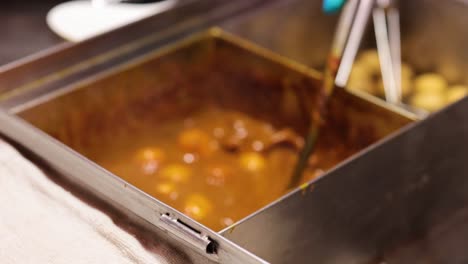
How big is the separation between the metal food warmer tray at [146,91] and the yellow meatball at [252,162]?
191 millimetres

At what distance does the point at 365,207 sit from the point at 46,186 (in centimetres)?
53

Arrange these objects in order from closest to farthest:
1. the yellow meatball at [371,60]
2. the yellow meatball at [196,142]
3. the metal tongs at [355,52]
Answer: the metal tongs at [355,52] → the yellow meatball at [196,142] → the yellow meatball at [371,60]

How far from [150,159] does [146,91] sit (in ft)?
0.48

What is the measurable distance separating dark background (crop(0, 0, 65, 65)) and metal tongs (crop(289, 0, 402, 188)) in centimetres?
Result: 63

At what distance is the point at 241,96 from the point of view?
5.57 ft

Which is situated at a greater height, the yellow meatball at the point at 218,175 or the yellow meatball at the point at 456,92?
the yellow meatball at the point at 456,92

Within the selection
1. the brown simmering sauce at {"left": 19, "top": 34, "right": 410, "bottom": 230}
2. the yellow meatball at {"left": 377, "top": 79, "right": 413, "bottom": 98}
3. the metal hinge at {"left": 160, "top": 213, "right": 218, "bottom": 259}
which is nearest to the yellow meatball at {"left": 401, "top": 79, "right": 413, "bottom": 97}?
the yellow meatball at {"left": 377, "top": 79, "right": 413, "bottom": 98}

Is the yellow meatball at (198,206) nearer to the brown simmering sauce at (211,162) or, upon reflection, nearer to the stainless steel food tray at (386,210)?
the brown simmering sauce at (211,162)

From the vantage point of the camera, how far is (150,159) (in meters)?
1.55

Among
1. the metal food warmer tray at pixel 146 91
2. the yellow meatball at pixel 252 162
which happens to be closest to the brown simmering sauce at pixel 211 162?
the yellow meatball at pixel 252 162

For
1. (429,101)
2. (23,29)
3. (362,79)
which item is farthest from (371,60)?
(23,29)

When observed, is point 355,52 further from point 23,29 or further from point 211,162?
point 23,29

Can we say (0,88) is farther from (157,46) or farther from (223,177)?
(223,177)

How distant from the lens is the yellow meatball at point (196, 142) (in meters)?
1.59
